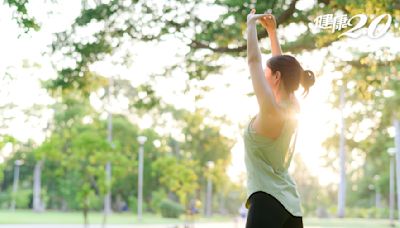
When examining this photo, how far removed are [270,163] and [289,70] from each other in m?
0.36

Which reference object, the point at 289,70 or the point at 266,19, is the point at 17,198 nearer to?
the point at 266,19

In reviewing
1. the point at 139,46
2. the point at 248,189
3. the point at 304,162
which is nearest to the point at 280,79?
the point at 248,189

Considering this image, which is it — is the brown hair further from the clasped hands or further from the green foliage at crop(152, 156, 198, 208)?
the green foliage at crop(152, 156, 198, 208)

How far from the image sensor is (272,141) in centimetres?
232

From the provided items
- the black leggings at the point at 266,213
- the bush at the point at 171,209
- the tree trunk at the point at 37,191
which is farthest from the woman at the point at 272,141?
the tree trunk at the point at 37,191

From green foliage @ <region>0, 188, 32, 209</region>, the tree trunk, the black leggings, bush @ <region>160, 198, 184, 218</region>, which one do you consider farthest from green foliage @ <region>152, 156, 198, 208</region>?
the black leggings

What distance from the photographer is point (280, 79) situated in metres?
2.41

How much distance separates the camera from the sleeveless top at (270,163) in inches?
90.8

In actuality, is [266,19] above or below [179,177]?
above

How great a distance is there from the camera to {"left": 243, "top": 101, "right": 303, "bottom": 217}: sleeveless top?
90.8 inches

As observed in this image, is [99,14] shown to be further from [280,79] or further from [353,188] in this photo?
[353,188]

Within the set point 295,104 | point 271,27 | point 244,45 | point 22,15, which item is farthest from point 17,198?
point 295,104

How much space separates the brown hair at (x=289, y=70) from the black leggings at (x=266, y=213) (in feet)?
1.38

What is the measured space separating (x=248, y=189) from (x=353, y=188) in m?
64.8
